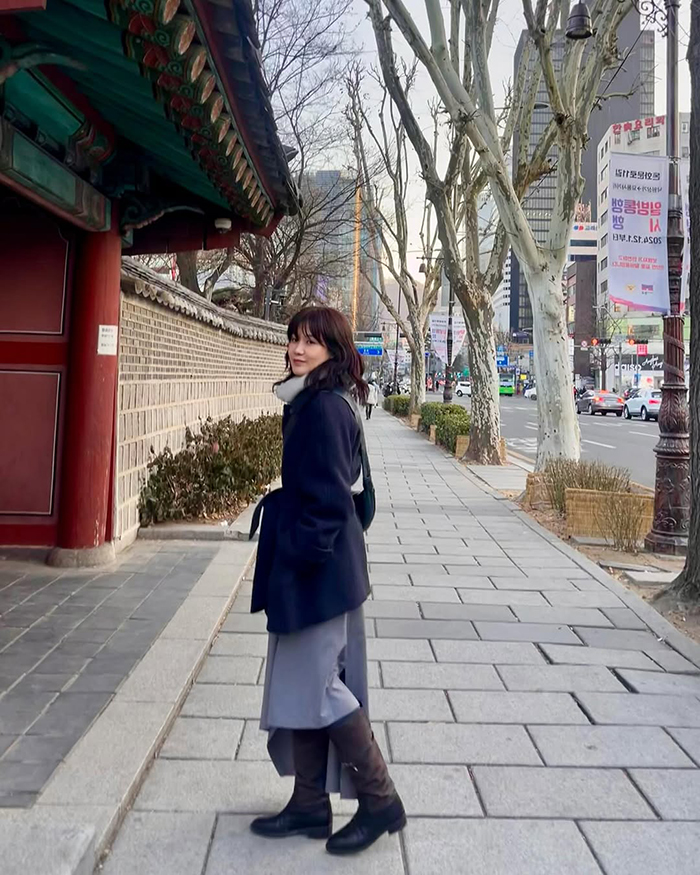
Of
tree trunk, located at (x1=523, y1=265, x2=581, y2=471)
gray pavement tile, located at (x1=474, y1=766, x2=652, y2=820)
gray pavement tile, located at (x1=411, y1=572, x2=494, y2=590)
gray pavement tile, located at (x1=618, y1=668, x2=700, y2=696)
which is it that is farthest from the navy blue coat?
tree trunk, located at (x1=523, y1=265, x2=581, y2=471)

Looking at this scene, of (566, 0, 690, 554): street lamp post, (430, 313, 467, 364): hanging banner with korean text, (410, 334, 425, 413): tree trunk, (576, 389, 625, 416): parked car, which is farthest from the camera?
(576, 389, 625, 416): parked car

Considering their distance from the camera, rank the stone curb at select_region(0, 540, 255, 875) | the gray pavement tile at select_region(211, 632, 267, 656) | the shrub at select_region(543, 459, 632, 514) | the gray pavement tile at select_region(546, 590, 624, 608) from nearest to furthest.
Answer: the stone curb at select_region(0, 540, 255, 875) → the gray pavement tile at select_region(211, 632, 267, 656) → the gray pavement tile at select_region(546, 590, 624, 608) → the shrub at select_region(543, 459, 632, 514)

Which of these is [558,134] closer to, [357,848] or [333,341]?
[333,341]

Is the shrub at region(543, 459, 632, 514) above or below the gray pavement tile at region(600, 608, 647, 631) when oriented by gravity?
above

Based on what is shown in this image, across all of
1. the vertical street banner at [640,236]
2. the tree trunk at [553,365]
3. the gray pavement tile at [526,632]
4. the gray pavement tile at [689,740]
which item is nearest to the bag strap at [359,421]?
the gray pavement tile at [689,740]

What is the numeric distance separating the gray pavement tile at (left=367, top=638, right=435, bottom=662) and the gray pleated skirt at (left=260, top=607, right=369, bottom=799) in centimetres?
195

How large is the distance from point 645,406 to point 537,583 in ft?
111

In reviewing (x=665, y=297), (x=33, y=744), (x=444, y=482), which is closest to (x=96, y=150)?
(x=33, y=744)

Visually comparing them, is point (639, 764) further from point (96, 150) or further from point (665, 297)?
point (665, 297)

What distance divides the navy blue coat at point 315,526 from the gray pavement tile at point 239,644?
2.15 metres

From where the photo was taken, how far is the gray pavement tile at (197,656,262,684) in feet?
13.9

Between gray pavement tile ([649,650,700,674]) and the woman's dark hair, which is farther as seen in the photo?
gray pavement tile ([649,650,700,674])

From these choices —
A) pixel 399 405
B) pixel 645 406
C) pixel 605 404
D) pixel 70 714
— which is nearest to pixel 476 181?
pixel 70 714

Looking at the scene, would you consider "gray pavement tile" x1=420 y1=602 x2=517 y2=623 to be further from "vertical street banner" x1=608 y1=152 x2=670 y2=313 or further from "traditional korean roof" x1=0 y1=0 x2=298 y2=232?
"vertical street banner" x1=608 y1=152 x2=670 y2=313
